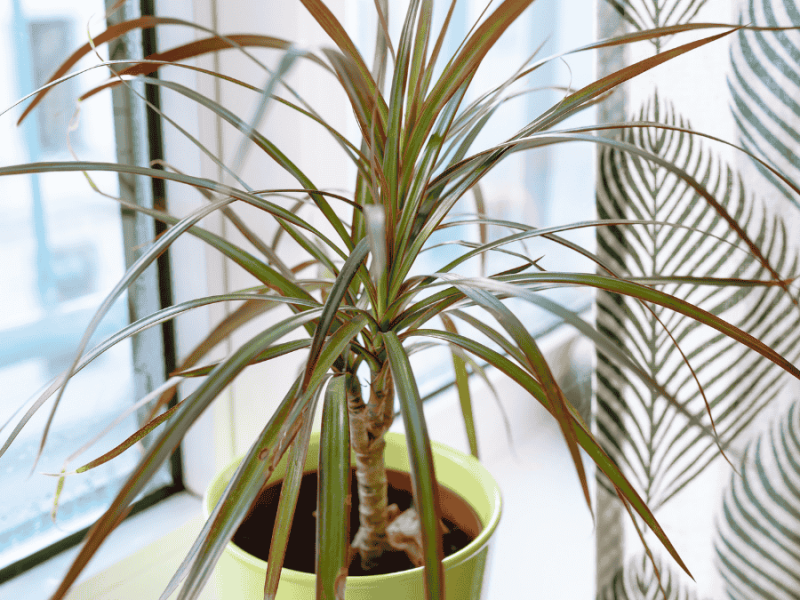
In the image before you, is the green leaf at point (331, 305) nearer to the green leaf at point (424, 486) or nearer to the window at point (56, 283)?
the green leaf at point (424, 486)

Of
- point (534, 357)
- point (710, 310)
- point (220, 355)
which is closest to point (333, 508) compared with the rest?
point (534, 357)

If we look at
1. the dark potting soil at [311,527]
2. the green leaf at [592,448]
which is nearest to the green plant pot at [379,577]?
the dark potting soil at [311,527]

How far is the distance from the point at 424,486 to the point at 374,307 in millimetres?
216

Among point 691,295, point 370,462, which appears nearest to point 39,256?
point 370,462

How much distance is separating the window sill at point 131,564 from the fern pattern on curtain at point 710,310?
1.91 feet

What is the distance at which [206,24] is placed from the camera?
0.80 metres

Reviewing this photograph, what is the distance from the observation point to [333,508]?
0.44 m

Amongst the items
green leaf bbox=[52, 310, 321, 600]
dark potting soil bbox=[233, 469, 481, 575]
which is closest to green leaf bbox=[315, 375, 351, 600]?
green leaf bbox=[52, 310, 321, 600]

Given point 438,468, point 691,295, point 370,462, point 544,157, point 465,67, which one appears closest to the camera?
point 465,67

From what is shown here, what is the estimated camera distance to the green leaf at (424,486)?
371 mm

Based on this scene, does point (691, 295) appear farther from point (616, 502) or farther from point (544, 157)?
point (544, 157)

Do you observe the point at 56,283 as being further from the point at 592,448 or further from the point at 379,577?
the point at 592,448

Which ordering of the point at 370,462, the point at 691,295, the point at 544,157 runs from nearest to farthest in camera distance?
1. the point at 370,462
2. the point at 691,295
3. the point at 544,157

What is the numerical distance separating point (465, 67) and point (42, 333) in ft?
2.07
